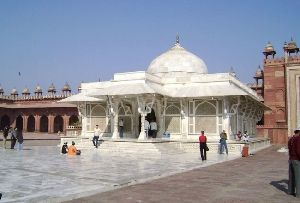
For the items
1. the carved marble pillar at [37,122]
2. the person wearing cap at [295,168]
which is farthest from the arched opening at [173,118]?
the carved marble pillar at [37,122]

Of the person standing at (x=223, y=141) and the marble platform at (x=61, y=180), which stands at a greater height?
the person standing at (x=223, y=141)

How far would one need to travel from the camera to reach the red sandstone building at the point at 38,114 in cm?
4366

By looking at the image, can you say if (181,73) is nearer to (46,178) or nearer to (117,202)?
(46,178)

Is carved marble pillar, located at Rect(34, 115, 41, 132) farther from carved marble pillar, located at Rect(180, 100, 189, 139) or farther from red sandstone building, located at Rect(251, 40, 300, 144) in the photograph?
carved marble pillar, located at Rect(180, 100, 189, 139)

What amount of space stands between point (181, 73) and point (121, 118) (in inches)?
217

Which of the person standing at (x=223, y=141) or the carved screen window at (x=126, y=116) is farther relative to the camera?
the carved screen window at (x=126, y=116)

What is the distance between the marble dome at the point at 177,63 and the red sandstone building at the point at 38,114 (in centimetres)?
1981

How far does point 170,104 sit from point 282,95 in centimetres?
1901

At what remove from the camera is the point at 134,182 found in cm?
835

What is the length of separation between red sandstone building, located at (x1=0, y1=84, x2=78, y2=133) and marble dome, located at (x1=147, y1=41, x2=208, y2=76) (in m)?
19.8

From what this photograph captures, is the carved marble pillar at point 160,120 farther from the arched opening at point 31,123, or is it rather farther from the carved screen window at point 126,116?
the arched opening at point 31,123

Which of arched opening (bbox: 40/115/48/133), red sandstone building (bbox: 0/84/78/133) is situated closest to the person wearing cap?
red sandstone building (bbox: 0/84/78/133)

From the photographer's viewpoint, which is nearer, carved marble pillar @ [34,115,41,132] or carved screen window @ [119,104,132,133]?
carved screen window @ [119,104,132,133]

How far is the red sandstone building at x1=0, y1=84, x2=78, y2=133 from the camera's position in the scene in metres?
43.7
